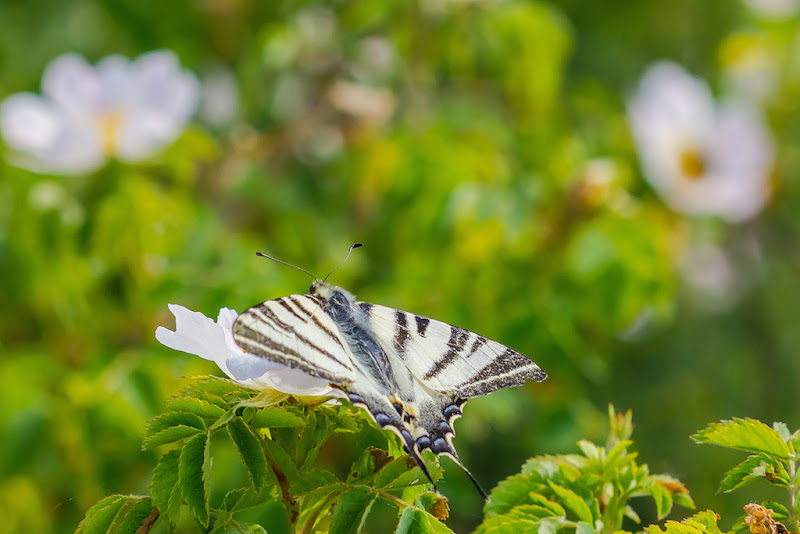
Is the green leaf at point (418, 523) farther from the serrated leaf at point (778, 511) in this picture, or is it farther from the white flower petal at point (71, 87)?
the white flower petal at point (71, 87)

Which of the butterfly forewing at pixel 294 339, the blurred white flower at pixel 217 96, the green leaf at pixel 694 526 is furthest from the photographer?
the blurred white flower at pixel 217 96

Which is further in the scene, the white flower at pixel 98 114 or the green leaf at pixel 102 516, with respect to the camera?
the white flower at pixel 98 114

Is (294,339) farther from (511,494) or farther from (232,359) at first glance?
(511,494)

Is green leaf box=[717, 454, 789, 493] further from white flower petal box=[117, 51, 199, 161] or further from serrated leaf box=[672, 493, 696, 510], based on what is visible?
white flower petal box=[117, 51, 199, 161]

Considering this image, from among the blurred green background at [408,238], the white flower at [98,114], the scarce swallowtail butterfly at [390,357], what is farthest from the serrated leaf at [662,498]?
the white flower at [98,114]

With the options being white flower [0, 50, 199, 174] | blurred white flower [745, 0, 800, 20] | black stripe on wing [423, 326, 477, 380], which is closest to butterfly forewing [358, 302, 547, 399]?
black stripe on wing [423, 326, 477, 380]

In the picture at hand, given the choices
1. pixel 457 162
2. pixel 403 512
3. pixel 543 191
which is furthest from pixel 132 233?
pixel 403 512

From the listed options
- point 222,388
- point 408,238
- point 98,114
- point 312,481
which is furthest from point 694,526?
point 98,114
